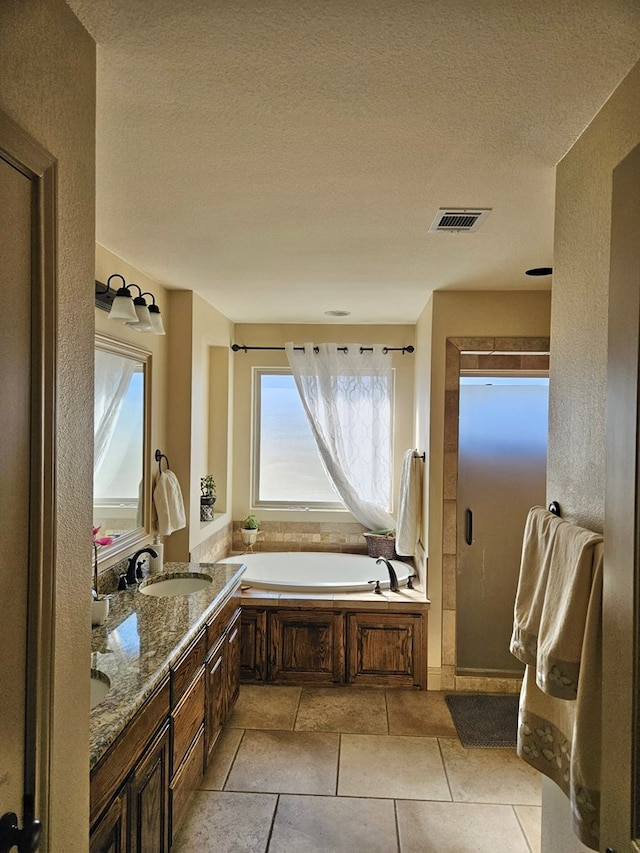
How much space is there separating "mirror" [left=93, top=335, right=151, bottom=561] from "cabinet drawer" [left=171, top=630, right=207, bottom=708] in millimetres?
653

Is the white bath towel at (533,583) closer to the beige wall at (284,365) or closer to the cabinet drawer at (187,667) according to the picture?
the cabinet drawer at (187,667)

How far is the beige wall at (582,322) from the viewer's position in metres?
1.41

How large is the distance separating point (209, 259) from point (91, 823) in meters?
2.34

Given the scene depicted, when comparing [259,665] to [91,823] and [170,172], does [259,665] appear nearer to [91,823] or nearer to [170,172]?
[91,823]

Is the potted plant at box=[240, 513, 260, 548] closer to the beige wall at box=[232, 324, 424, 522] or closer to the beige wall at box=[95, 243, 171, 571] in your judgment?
the beige wall at box=[232, 324, 424, 522]

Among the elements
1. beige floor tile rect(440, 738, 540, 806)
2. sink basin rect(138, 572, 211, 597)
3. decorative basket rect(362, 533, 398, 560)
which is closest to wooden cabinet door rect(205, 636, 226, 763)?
sink basin rect(138, 572, 211, 597)

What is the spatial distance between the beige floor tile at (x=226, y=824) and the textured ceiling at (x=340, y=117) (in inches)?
99.0

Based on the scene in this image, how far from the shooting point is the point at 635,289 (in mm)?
1006

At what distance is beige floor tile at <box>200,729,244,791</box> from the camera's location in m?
2.75

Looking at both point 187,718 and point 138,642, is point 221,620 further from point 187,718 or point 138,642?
point 138,642

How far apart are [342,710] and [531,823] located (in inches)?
48.9

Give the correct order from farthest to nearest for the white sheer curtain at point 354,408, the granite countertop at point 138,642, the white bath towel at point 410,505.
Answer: the white sheer curtain at point 354,408, the white bath towel at point 410,505, the granite countertop at point 138,642

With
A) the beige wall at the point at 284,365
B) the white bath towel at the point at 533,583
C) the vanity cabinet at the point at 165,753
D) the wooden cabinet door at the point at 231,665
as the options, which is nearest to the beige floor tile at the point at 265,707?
the wooden cabinet door at the point at 231,665

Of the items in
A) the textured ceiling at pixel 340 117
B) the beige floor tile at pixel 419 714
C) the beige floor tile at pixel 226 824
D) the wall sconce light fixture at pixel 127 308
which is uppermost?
the textured ceiling at pixel 340 117
